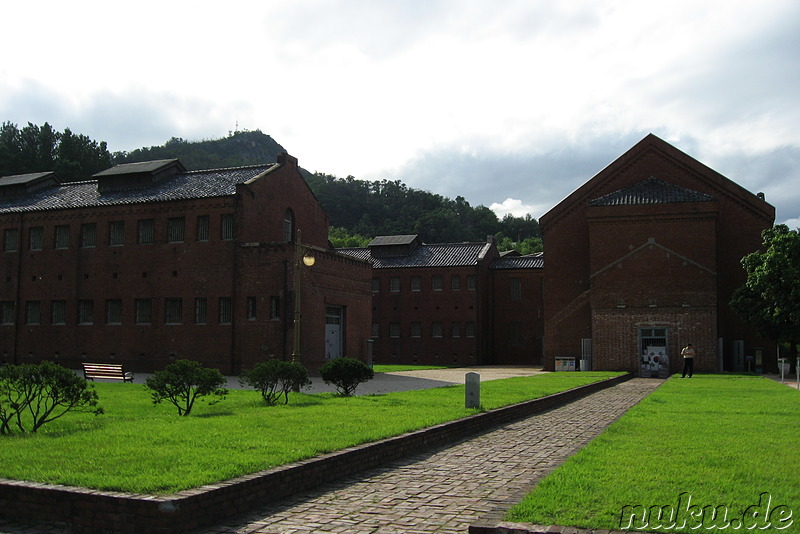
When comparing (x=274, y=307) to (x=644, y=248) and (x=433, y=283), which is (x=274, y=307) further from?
(x=433, y=283)

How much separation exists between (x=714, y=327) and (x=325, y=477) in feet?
106

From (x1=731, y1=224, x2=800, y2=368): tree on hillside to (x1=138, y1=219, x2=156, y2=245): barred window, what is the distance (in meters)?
29.2

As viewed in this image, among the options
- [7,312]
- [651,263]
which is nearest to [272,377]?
[651,263]

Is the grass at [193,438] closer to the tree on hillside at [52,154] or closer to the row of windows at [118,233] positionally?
the row of windows at [118,233]

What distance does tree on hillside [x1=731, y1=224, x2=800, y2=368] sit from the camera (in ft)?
107

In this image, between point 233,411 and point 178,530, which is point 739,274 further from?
point 178,530

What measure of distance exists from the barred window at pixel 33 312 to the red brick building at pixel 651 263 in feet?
92.9

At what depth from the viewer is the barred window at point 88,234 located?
124ft

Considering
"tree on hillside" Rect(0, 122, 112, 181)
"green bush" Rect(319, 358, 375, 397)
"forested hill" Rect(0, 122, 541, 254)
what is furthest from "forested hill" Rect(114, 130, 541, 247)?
"green bush" Rect(319, 358, 375, 397)

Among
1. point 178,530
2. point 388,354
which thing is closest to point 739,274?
point 388,354

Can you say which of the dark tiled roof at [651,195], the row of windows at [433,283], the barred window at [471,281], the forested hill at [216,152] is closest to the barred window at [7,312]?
the row of windows at [433,283]

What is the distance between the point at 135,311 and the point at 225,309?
17.7ft

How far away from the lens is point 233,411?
15094 millimetres

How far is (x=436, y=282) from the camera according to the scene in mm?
58844
